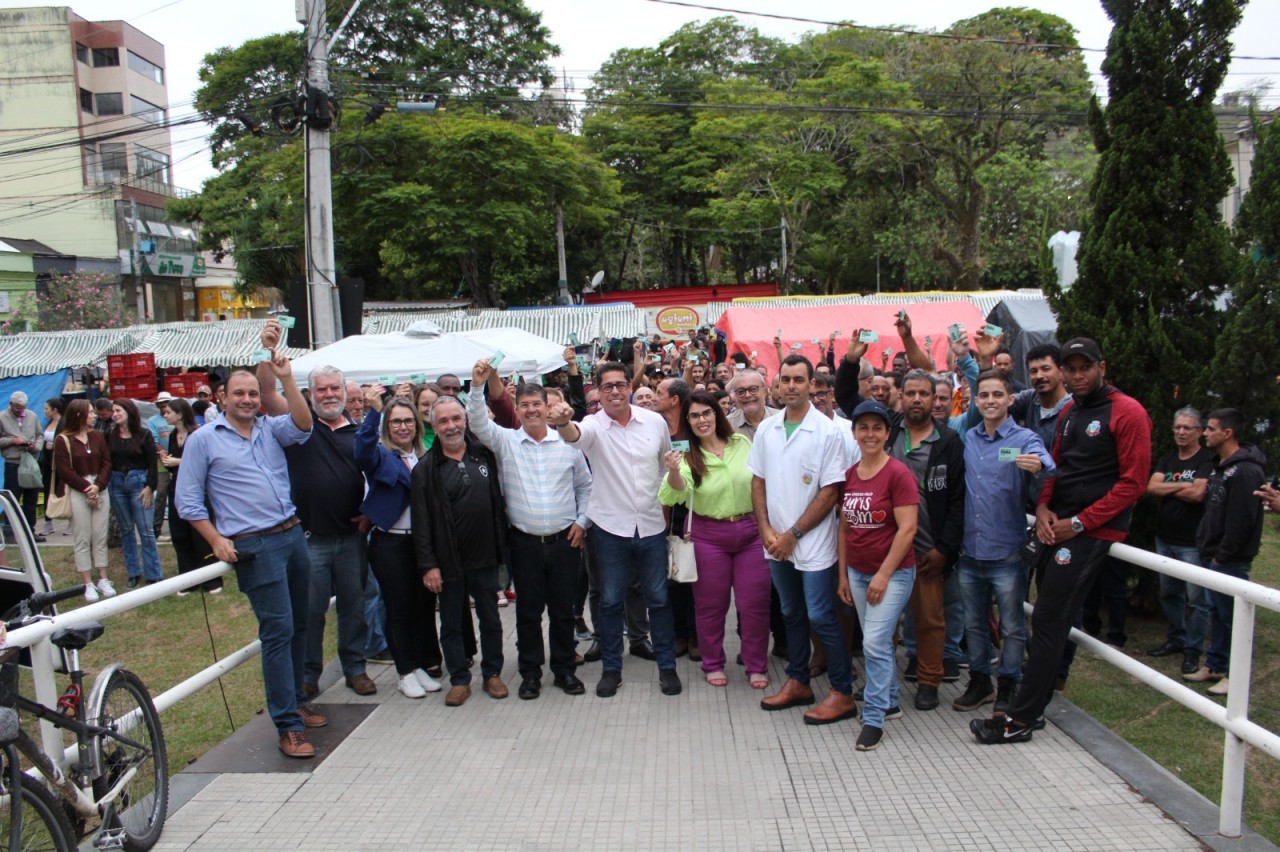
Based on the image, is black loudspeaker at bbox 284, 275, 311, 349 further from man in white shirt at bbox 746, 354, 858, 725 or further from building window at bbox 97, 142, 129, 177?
building window at bbox 97, 142, 129, 177

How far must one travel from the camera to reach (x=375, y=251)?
38.3 meters

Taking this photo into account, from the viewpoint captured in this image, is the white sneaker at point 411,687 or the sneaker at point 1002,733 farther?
the white sneaker at point 411,687

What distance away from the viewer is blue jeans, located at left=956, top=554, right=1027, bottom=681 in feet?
17.2

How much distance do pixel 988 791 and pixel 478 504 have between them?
3.03 metres

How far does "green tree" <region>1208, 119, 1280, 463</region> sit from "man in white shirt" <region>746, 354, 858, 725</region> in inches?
112

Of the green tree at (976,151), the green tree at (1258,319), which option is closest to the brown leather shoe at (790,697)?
the green tree at (1258,319)

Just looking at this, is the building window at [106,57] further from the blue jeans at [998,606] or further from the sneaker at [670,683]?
the blue jeans at [998,606]

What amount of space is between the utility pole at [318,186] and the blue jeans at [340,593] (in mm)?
6624

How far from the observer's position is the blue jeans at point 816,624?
17.7 ft

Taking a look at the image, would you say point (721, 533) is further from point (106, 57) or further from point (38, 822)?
point (106, 57)

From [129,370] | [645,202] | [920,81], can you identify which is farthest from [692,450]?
[645,202]

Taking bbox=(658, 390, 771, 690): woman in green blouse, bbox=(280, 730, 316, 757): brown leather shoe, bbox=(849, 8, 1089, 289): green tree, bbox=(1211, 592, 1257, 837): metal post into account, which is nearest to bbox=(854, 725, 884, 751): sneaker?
bbox=(658, 390, 771, 690): woman in green blouse

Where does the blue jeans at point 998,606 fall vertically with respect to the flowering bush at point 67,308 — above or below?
below

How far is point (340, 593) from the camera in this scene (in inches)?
231
